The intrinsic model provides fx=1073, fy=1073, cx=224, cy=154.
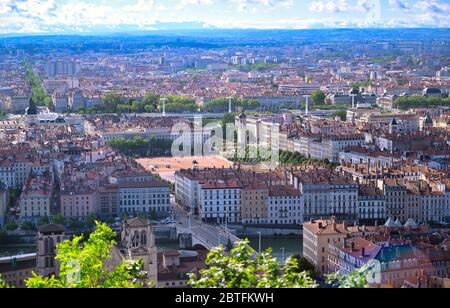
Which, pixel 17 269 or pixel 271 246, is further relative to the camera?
pixel 271 246

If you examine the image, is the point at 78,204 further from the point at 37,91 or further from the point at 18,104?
the point at 37,91

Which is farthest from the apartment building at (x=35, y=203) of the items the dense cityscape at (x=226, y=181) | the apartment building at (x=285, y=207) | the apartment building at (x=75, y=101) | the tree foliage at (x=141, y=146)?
the apartment building at (x=75, y=101)

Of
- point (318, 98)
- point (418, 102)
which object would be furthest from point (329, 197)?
point (318, 98)

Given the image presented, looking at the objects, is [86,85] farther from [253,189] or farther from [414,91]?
[253,189]

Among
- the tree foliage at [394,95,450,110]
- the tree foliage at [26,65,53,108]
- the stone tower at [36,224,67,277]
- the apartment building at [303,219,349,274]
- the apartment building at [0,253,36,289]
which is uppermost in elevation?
the stone tower at [36,224,67,277]

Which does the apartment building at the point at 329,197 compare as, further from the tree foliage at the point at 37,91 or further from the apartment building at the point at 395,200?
the tree foliage at the point at 37,91

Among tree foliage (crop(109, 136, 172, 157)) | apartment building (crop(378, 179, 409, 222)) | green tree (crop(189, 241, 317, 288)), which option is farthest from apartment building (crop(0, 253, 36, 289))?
tree foliage (crop(109, 136, 172, 157))

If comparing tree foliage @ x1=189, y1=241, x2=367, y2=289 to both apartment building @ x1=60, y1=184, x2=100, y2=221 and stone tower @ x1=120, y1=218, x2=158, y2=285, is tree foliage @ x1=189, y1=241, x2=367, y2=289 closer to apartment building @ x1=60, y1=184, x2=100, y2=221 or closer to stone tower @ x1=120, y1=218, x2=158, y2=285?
stone tower @ x1=120, y1=218, x2=158, y2=285
